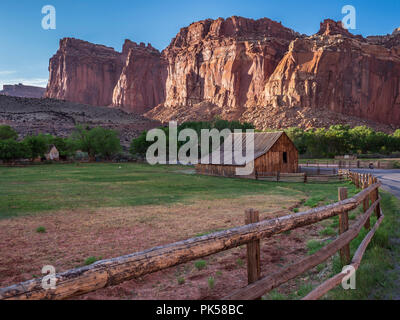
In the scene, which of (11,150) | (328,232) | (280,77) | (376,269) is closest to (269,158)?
(328,232)

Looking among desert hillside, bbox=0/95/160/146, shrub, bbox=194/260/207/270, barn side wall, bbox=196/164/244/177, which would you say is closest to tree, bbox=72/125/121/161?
desert hillside, bbox=0/95/160/146

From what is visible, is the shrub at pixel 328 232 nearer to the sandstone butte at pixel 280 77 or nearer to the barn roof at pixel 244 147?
the barn roof at pixel 244 147

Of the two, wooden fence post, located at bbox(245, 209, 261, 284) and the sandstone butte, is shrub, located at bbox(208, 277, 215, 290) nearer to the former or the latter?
wooden fence post, located at bbox(245, 209, 261, 284)

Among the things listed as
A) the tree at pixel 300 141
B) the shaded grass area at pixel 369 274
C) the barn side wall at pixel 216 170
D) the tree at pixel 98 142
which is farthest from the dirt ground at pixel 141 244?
the tree at pixel 300 141

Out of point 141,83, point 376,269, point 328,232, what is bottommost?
point 328,232

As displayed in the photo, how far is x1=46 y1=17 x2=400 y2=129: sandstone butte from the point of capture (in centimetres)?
11444

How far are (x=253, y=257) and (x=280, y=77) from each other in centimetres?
12608

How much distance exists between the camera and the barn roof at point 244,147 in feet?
104

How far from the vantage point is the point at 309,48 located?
121 meters

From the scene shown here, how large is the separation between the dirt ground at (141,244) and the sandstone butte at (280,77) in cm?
9460

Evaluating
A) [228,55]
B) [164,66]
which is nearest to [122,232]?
[228,55]

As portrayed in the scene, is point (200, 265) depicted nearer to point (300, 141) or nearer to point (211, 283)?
point (211, 283)

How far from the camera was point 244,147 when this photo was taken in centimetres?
3459
